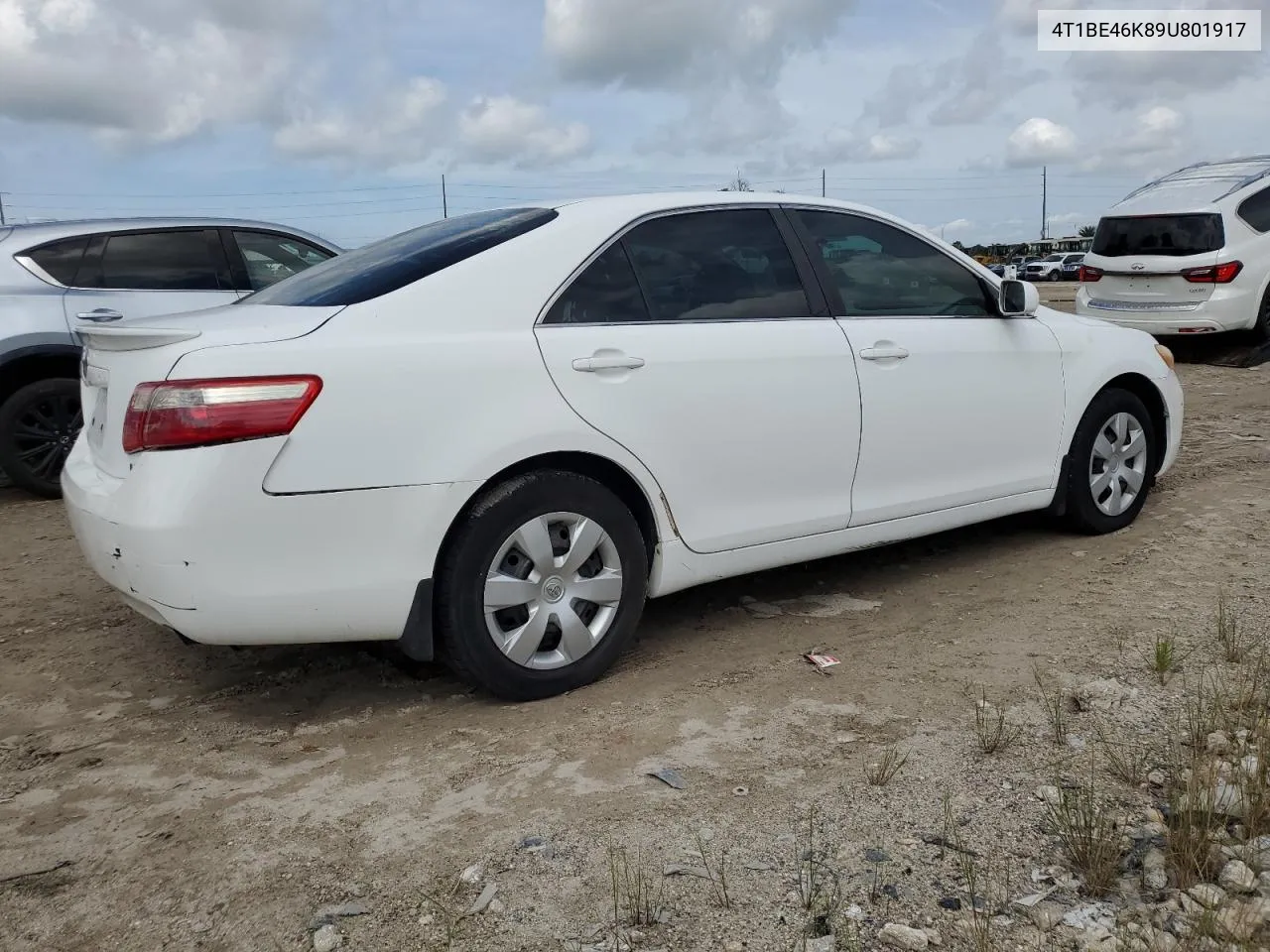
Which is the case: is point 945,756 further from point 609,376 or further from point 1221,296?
point 1221,296

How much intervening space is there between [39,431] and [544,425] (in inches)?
192

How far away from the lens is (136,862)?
2611 mm

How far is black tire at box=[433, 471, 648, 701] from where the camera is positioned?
10.7 feet

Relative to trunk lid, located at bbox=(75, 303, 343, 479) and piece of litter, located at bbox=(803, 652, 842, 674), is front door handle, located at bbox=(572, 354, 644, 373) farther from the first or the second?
piece of litter, located at bbox=(803, 652, 842, 674)

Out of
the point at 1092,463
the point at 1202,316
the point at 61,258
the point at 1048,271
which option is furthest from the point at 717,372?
the point at 1048,271

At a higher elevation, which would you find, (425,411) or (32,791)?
(425,411)

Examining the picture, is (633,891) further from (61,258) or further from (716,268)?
(61,258)

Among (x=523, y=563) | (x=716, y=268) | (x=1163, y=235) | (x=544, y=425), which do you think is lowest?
(x=523, y=563)

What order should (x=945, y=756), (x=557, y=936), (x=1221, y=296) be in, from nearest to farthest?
1. (x=557, y=936)
2. (x=945, y=756)
3. (x=1221, y=296)

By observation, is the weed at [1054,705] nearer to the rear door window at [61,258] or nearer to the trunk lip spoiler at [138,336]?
the trunk lip spoiler at [138,336]

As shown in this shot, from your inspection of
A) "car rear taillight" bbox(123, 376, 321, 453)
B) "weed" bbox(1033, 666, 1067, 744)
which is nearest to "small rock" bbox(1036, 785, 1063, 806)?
"weed" bbox(1033, 666, 1067, 744)

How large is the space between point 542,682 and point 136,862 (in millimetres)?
1272

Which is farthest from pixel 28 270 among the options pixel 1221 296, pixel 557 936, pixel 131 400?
pixel 1221 296

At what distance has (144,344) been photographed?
10.3ft
